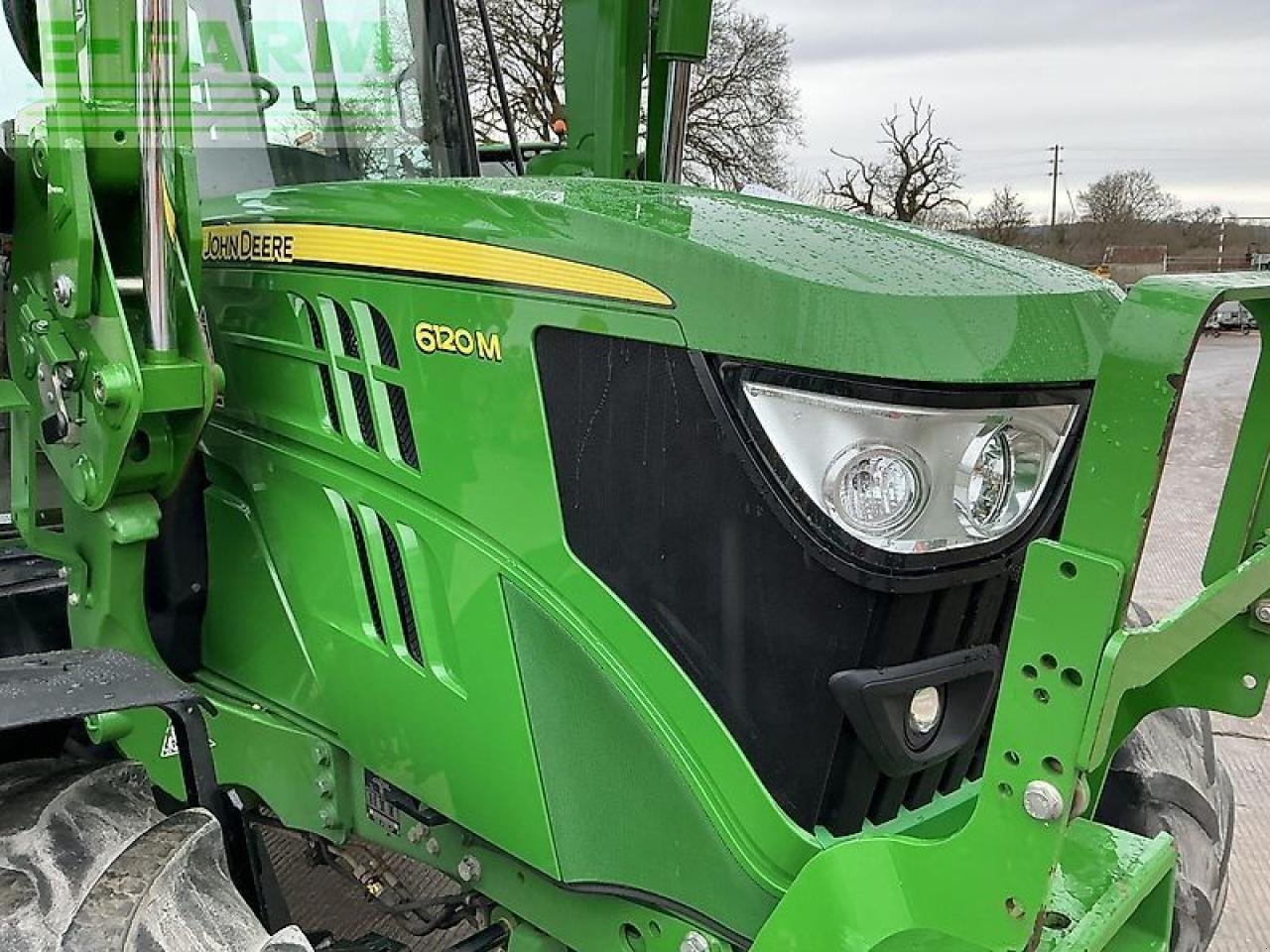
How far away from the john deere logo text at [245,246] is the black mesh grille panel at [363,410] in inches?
9.8

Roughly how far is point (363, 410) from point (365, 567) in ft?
0.87

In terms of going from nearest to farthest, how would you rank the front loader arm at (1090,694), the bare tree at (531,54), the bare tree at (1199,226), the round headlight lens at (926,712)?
the front loader arm at (1090,694), the round headlight lens at (926,712), the bare tree at (531,54), the bare tree at (1199,226)

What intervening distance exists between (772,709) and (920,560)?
0.95 ft

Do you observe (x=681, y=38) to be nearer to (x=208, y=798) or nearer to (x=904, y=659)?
(x=904, y=659)

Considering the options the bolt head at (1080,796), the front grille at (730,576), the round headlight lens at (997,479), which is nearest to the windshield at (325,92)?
the front grille at (730,576)

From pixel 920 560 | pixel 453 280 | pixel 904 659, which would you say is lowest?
pixel 904 659

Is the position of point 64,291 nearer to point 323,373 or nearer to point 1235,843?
point 323,373

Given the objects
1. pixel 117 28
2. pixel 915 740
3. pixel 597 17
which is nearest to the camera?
pixel 915 740

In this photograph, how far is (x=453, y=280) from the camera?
184 centimetres

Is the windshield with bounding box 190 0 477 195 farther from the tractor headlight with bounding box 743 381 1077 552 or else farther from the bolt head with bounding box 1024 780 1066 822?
the bolt head with bounding box 1024 780 1066 822

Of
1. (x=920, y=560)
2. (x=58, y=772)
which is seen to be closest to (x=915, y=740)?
(x=920, y=560)

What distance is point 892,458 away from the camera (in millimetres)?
1608

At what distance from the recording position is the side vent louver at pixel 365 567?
2051mm

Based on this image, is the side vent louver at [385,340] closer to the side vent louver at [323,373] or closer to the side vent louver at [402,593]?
the side vent louver at [323,373]
